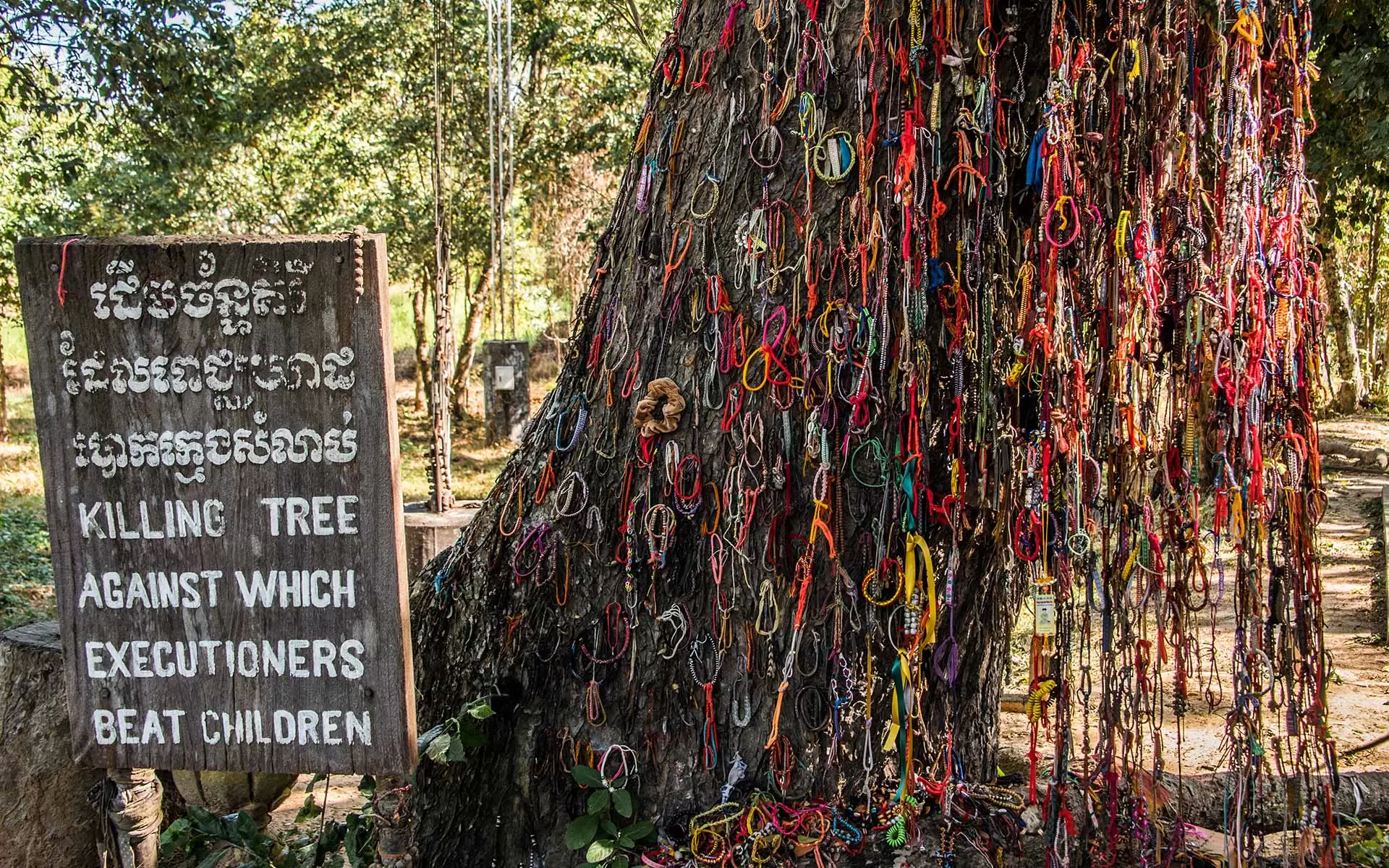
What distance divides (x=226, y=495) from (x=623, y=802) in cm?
120

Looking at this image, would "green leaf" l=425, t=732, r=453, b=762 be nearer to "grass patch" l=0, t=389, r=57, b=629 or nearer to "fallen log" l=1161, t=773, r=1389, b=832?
"fallen log" l=1161, t=773, r=1389, b=832

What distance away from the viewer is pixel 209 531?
7.92ft

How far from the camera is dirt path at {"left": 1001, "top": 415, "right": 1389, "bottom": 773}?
4359mm

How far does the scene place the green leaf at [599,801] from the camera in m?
2.78

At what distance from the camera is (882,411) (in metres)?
2.69

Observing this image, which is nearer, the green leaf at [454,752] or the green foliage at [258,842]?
the green leaf at [454,752]

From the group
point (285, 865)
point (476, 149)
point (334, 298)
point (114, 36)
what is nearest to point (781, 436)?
point (334, 298)

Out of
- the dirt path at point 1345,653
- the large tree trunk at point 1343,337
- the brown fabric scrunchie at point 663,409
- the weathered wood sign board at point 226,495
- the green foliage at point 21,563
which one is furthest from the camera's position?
the large tree trunk at point 1343,337

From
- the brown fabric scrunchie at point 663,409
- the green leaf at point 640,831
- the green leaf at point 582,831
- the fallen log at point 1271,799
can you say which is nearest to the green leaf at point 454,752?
the green leaf at point 582,831

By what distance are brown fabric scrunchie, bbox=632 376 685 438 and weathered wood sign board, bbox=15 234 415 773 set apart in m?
0.66

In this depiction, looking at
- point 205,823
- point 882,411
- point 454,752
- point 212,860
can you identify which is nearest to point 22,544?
point 205,823

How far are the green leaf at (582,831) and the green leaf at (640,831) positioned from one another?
0.08 meters

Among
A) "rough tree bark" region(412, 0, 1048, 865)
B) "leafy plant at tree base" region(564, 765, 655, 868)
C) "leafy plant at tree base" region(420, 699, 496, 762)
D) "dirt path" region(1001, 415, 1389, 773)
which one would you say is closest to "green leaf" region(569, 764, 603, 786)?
"leafy plant at tree base" region(564, 765, 655, 868)

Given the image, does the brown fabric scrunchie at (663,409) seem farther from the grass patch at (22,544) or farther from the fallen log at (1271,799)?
the grass patch at (22,544)
